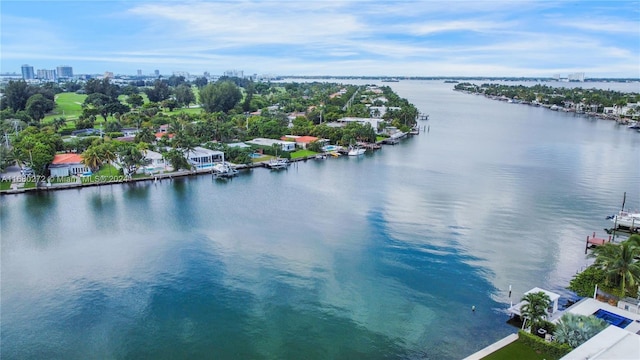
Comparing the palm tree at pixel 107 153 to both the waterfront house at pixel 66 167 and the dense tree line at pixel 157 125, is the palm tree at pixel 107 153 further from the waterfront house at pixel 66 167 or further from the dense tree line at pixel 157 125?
the waterfront house at pixel 66 167

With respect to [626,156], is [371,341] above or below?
below

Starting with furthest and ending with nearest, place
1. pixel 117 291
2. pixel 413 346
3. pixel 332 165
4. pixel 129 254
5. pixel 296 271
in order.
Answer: pixel 332 165 < pixel 129 254 < pixel 296 271 < pixel 117 291 < pixel 413 346

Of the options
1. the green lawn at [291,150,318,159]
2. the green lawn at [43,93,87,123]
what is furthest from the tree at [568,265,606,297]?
the green lawn at [43,93,87,123]

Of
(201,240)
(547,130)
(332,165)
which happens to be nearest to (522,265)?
(201,240)

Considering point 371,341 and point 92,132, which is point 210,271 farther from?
point 92,132

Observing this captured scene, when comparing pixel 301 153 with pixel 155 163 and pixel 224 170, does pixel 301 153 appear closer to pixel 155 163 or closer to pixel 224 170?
pixel 224 170

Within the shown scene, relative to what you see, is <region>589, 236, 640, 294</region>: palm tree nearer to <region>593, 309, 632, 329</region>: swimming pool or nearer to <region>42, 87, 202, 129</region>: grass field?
<region>593, 309, 632, 329</region>: swimming pool

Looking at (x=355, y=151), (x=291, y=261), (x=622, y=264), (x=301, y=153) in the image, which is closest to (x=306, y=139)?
(x=301, y=153)

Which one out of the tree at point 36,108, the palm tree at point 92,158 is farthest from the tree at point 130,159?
the tree at point 36,108
